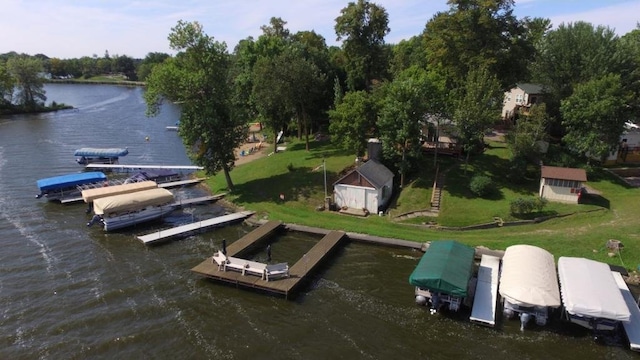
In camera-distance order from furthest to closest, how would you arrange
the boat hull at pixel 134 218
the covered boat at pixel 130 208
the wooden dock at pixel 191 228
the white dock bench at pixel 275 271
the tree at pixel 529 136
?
1. the tree at pixel 529 136
2. the boat hull at pixel 134 218
3. the covered boat at pixel 130 208
4. the wooden dock at pixel 191 228
5. the white dock bench at pixel 275 271

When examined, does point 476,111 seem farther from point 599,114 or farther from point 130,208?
point 130,208

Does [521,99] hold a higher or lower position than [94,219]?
higher

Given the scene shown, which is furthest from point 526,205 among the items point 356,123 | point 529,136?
point 356,123

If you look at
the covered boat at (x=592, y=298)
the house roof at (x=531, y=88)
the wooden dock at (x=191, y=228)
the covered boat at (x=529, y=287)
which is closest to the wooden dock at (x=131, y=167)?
the wooden dock at (x=191, y=228)

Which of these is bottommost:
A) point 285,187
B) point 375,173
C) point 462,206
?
point 285,187

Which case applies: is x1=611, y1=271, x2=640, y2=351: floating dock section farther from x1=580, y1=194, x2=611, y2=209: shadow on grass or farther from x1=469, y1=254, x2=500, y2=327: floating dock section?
x1=580, y1=194, x2=611, y2=209: shadow on grass

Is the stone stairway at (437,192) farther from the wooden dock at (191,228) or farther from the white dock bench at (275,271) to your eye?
the wooden dock at (191,228)

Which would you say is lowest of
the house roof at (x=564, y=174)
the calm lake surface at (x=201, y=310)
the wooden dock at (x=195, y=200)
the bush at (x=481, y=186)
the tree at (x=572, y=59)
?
the calm lake surface at (x=201, y=310)
